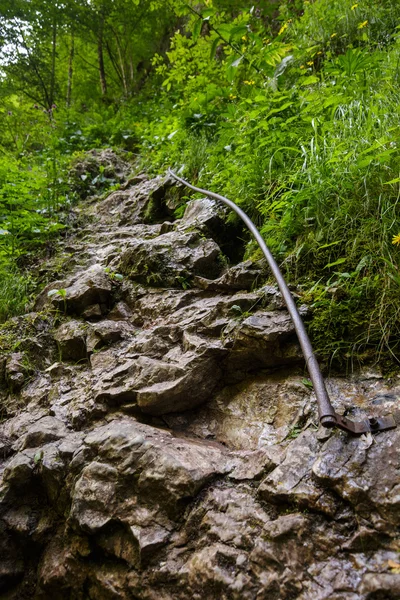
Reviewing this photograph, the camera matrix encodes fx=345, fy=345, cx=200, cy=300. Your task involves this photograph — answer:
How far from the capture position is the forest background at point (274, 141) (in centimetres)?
168

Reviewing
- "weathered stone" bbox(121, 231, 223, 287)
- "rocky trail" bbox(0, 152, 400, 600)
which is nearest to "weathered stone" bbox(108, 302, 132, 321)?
"rocky trail" bbox(0, 152, 400, 600)

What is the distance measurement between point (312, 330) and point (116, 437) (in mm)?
1019

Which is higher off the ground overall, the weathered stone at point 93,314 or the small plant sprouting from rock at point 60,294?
the small plant sprouting from rock at point 60,294

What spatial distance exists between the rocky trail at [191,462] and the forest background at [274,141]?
32 centimetres

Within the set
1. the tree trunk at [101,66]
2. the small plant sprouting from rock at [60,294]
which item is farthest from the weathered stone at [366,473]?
the tree trunk at [101,66]

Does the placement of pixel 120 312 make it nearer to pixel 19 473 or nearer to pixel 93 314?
pixel 93 314

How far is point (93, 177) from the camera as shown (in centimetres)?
527

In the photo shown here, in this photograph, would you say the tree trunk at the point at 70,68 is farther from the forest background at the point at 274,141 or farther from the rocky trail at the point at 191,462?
the rocky trail at the point at 191,462

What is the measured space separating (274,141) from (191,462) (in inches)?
85.7

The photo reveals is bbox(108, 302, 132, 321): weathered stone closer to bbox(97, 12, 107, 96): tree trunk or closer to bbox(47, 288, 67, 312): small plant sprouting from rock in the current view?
bbox(47, 288, 67, 312): small plant sprouting from rock

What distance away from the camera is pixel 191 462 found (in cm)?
138

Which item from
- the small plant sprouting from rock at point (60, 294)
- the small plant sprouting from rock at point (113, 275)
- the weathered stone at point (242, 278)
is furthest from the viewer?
the small plant sprouting from rock at point (113, 275)

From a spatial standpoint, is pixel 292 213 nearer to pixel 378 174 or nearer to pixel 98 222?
pixel 378 174

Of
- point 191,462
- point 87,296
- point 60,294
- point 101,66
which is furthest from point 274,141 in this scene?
point 101,66
